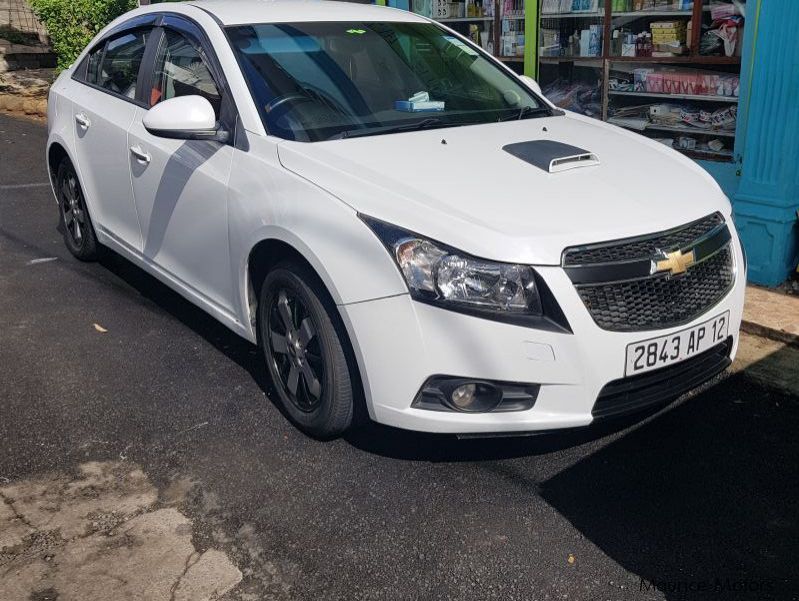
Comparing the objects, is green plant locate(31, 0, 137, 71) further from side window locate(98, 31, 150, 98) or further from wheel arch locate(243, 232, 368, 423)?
wheel arch locate(243, 232, 368, 423)

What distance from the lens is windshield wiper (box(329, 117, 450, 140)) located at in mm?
4020

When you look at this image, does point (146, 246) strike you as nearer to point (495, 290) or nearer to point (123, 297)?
point (123, 297)

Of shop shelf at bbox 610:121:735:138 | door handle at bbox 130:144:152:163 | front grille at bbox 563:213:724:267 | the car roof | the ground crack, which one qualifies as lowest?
the ground crack

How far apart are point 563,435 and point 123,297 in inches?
123

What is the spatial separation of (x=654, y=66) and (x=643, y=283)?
4.05 meters

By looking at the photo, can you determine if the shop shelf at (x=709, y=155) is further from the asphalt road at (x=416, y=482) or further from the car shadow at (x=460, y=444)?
the car shadow at (x=460, y=444)

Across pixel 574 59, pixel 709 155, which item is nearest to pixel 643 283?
pixel 709 155

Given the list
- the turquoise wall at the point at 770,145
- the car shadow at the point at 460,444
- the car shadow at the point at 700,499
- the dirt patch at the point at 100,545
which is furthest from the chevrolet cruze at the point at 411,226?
the turquoise wall at the point at 770,145

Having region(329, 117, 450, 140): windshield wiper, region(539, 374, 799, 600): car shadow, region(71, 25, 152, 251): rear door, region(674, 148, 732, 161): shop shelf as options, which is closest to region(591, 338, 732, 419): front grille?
region(539, 374, 799, 600): car shadow

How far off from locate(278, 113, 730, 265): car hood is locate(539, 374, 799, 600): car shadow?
3.07 ft

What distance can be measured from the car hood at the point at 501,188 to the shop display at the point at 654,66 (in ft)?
8.07

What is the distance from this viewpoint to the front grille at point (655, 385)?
132 inches

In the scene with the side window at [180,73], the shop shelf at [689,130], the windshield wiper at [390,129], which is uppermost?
the side window at [180,73]

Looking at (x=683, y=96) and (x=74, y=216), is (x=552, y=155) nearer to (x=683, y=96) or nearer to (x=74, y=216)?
(x=683, y=96)
